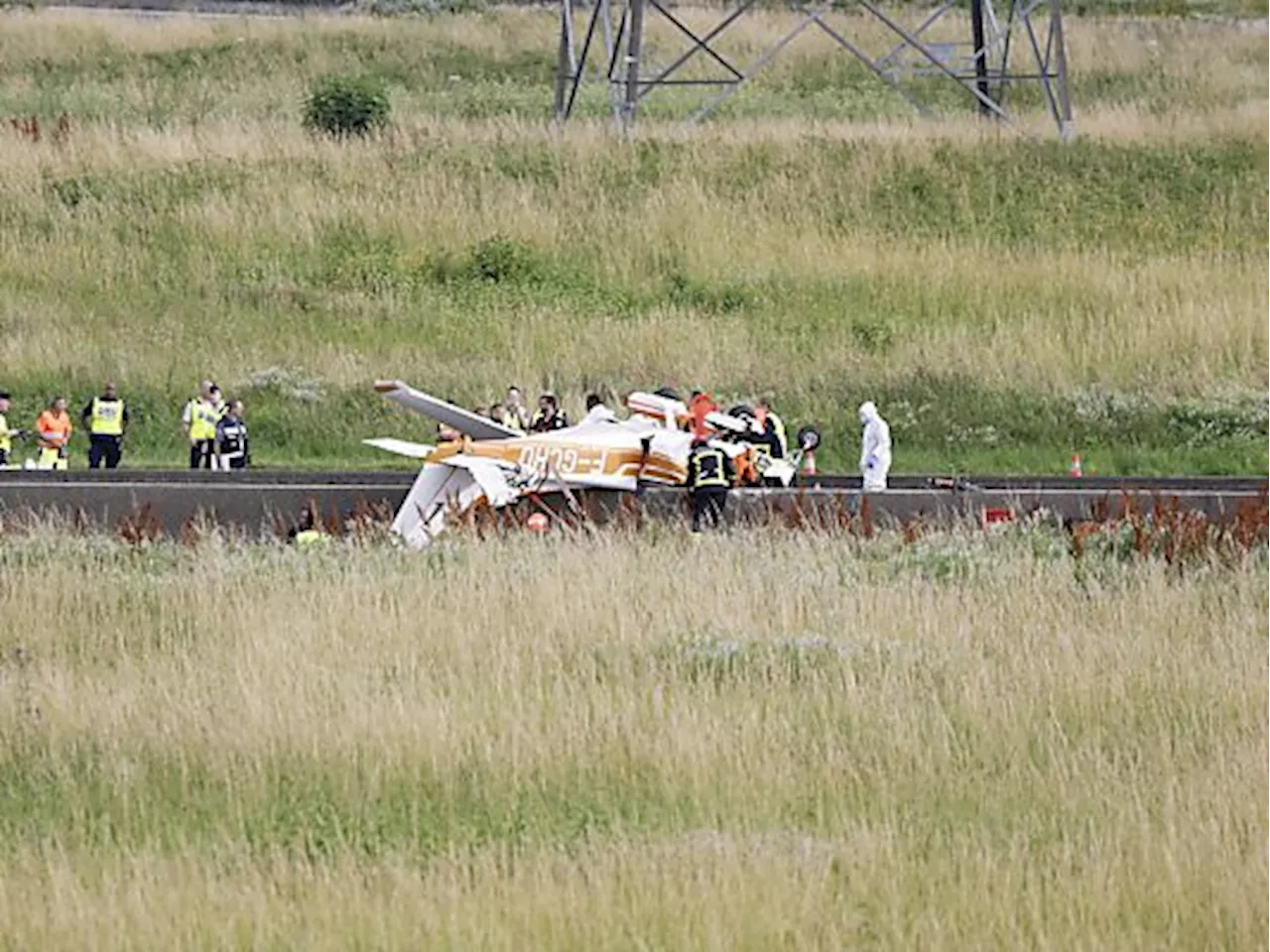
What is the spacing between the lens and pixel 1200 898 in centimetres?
1170

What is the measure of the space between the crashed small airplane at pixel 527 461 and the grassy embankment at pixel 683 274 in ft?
23.3

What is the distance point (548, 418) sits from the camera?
29.6m

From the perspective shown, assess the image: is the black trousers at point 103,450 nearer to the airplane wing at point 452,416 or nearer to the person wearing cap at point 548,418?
the person wearing cap at point 548,418

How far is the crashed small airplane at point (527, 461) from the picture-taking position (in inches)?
992

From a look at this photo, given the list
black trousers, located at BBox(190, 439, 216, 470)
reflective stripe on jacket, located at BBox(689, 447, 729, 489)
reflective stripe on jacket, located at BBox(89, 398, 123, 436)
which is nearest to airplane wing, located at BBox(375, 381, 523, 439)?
reflective stripe on jacket, located at BBox(689, 447, 729, 489)

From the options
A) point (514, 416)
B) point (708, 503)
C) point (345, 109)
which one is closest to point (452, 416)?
point (708, 503)

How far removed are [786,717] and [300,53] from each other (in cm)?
4786

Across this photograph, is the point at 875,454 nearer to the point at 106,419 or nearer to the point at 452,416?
the point at 452,416

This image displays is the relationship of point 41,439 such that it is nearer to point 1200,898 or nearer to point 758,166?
point 758,166

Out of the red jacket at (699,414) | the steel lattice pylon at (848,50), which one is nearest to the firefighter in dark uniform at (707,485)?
the red jacket at (699,414)

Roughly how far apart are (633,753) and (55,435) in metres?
18.1

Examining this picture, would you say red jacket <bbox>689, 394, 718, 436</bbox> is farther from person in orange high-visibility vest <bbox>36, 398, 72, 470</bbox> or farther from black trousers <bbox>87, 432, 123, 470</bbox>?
person in orange high-visibility vest <bbox>36, 398, 72, 470</bbox>

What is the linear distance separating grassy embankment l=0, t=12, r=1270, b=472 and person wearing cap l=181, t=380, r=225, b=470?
1.70 metres

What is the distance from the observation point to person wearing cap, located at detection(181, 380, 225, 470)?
104 ft
